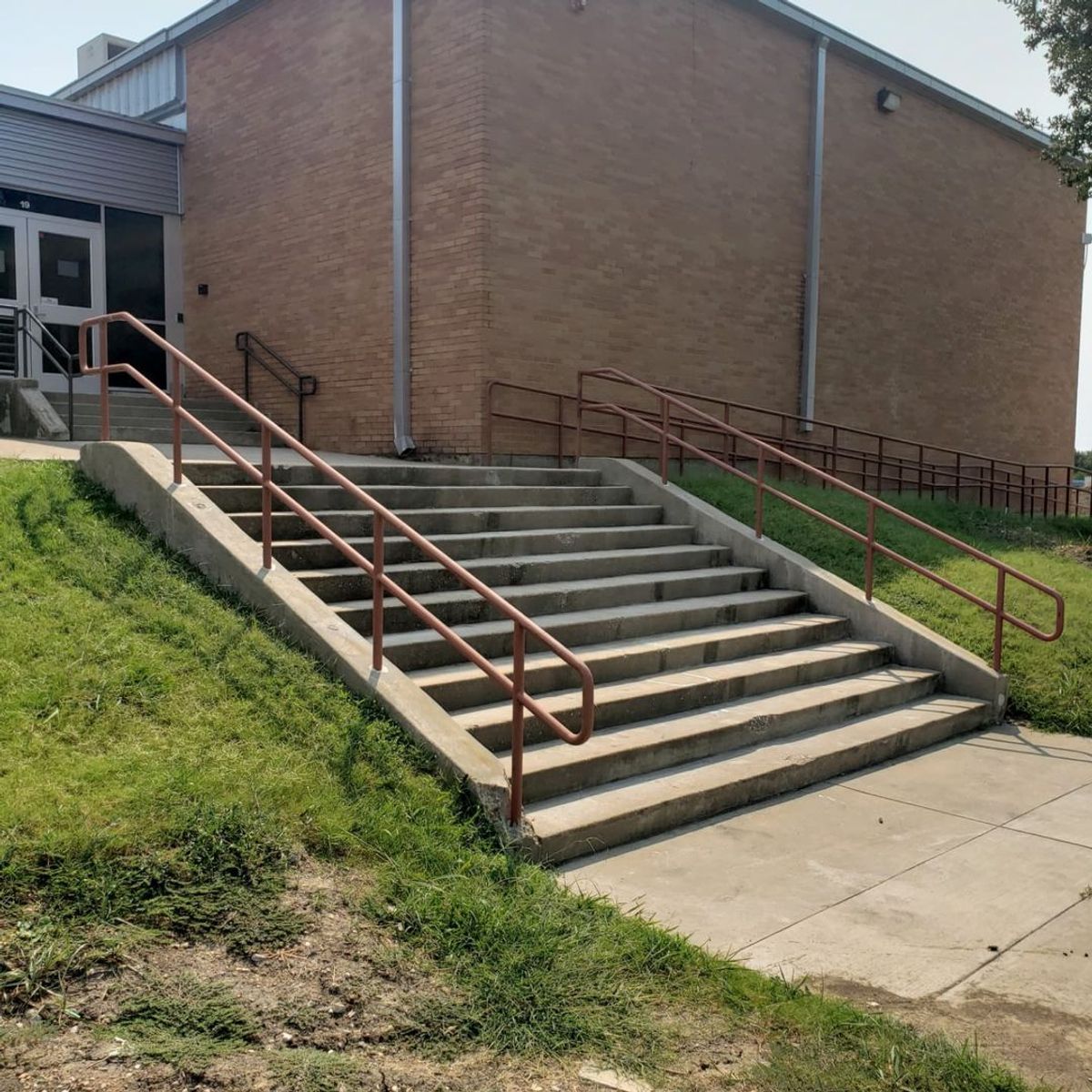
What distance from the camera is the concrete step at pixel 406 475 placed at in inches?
281

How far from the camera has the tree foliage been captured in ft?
46.1

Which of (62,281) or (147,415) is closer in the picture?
(147,415)

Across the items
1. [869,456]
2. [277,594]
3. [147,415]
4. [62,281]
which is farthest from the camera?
[869,456]

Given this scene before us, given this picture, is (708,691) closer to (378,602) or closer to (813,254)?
(378,602)

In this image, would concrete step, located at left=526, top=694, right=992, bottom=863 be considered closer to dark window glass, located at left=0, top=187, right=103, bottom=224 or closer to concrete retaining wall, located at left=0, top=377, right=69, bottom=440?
concrete retaining wall, located at left=0, top=377, right=69, bottom=440

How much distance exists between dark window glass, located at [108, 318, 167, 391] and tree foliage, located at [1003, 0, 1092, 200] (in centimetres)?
1213

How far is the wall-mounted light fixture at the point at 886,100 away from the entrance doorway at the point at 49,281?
10768 mm

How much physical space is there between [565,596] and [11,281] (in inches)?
387

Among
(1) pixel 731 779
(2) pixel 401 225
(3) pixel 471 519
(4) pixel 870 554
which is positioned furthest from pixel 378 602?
(2) pixel 401 225

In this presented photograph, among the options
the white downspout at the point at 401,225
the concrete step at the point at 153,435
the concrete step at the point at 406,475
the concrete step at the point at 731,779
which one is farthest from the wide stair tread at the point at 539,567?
the concrete step at the point at 153,435

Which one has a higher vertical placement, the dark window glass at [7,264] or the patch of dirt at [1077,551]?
the dark window glass at [7,264]

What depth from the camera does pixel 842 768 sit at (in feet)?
21.0

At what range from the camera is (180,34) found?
1384 centimetres

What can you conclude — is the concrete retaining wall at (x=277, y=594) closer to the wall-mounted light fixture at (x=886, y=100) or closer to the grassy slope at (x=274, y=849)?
the grassy slope at (x=274, y=849)
